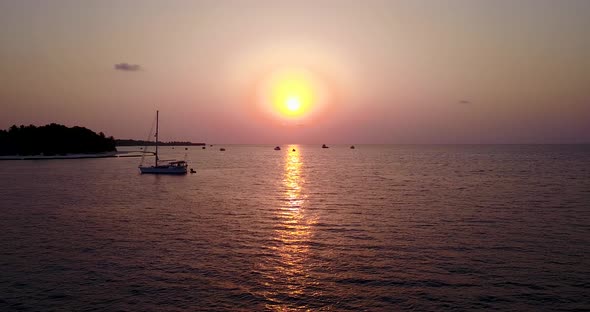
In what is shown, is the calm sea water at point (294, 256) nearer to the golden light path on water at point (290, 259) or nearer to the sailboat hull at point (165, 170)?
the golden light path on water at point (290, 259)

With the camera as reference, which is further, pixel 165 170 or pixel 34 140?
pixel 34 140

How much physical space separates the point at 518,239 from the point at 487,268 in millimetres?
8792

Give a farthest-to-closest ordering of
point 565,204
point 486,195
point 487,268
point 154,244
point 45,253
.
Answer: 1. point 486,195
2. point 565,204
3. point 154,244
4. point 45,253
5. point 487,268

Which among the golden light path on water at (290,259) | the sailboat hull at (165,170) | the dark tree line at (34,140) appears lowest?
the golden light path on water at (290,259)

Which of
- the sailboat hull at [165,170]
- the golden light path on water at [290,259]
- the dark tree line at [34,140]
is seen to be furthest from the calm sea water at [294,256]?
the dark tree line at [34,140]

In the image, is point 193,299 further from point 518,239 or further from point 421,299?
point 518,239

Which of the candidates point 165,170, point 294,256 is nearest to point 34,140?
point 165,170

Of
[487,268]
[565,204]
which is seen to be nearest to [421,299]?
[487,268]

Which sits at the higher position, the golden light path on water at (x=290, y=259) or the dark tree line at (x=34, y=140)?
the dark tree line at (x=34, y=140)

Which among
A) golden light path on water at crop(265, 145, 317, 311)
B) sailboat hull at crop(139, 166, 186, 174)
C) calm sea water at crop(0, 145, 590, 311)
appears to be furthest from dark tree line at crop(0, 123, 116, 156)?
golden light path on water at crop(265, 145, 317, 311)

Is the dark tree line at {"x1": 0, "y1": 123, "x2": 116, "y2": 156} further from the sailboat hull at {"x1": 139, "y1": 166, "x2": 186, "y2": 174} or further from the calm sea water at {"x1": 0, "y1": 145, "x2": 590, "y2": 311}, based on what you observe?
the calm sea water at {"x1": 0, "y1": 145, "x2": 590, "y2": 311}

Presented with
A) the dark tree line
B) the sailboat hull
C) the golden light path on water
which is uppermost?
the dark tree line

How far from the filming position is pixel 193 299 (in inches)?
705

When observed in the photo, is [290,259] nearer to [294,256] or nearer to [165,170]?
[294,256]
